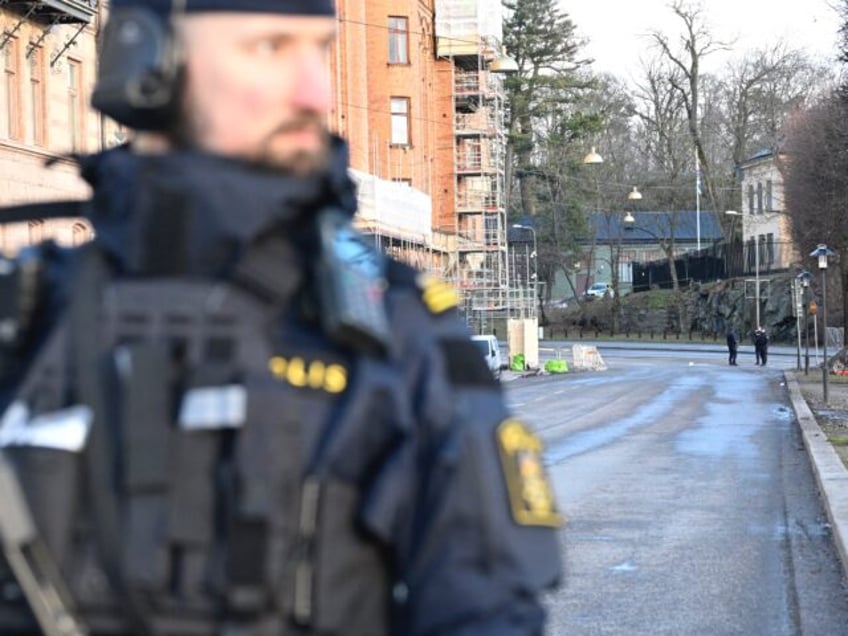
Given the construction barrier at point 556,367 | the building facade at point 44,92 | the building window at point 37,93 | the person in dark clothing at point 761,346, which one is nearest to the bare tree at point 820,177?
the person in dark clothing at point 761,346

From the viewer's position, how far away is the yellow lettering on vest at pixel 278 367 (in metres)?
2.32

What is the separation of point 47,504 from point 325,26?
2.93 ft

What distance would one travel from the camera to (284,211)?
2346 millimetres

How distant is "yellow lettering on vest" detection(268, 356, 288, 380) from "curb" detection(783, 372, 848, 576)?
9199mm

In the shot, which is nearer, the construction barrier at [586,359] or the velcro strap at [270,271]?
the velcro strap at [270,271]

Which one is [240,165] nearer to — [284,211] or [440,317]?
[284,211]

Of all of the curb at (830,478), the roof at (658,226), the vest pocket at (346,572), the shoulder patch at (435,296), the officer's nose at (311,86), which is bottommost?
the curb at (830,478)

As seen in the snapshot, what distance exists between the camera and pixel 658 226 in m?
90.6

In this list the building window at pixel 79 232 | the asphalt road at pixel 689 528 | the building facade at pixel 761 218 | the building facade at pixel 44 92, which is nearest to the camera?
the building window at pixel 79 232

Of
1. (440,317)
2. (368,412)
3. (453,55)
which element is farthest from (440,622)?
(453,55)

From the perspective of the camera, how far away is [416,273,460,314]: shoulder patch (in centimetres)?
249

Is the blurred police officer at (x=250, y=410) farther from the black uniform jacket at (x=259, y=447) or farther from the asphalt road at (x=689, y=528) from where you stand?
the asphalt road at (x=689, y=528)

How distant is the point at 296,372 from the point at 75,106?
1232 inches

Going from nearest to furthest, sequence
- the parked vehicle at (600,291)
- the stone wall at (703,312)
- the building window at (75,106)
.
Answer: the building window at (75,106) < the stone wall at (703,312) < the parked vehicle at (600,291)
